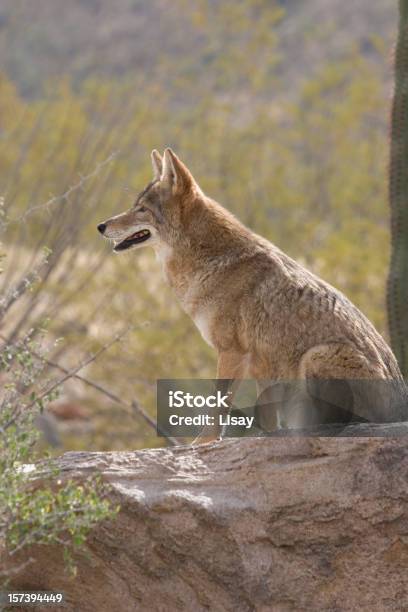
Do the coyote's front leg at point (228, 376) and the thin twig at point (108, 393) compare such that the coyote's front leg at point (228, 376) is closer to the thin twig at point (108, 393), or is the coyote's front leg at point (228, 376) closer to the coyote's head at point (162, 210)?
the thin twig at point (108, 393)

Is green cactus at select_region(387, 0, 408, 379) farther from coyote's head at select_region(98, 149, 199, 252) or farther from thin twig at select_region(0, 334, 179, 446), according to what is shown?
coyote's head at select_region(98, 149, 199, 252)

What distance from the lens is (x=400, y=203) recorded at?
10.3 m

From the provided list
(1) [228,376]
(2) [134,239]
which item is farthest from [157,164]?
(1) [228,376]

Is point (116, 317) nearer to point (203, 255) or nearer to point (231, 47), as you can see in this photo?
point (231, 47)

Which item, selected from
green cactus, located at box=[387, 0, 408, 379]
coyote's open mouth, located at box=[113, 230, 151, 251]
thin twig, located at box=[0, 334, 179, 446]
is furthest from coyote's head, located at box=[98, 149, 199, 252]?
green cactus, located at box=[387, 0, 408, 379]

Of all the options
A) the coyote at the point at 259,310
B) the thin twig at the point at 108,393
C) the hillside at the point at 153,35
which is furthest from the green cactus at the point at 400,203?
the hillside at the point at 153,35

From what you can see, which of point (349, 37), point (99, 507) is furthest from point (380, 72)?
point (99, 507)

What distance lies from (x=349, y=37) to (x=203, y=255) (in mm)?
48116

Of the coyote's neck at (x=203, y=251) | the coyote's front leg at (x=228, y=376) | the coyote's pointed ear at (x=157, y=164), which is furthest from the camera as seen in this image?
the coyote's pointed ear at (x=157, y=164)

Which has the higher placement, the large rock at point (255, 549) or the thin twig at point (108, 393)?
the thin twig at point (108, 393)

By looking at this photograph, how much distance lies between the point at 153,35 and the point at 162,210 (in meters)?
39.1

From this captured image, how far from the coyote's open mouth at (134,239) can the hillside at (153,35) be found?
16.4 m

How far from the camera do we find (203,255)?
7.85 meters

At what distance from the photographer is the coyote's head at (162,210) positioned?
787 centimetres
